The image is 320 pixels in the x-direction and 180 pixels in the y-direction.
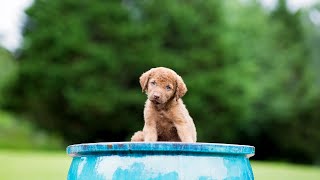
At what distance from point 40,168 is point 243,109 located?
58.8 feet

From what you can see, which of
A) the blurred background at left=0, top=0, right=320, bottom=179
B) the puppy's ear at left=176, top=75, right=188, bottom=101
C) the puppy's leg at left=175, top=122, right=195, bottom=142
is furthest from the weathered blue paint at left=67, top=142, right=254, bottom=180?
the blurred background at left=0, top=0, right=320, bottom=179

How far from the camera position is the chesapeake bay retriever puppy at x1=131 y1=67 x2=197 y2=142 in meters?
3.65

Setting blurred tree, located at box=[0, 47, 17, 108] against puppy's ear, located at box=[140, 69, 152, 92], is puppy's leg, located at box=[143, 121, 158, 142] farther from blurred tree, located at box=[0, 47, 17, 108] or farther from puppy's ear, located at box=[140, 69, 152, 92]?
blurred tree, located at box=[0, 47, 17, 108]

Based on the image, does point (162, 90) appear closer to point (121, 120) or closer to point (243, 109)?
point (121, 120)

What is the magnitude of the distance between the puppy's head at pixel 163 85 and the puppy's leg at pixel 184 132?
0.17 m

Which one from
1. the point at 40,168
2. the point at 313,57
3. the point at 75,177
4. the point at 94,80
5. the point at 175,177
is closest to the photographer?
the point at 175,177

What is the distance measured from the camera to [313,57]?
1503 inches

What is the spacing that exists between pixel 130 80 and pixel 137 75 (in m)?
0.47

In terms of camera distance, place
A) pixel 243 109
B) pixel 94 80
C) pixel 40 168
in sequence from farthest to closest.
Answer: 1. pixel 243 109
2. pixel 94 80
3. pixel 40 168

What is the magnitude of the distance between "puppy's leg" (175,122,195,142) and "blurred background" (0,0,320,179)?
86.5ft

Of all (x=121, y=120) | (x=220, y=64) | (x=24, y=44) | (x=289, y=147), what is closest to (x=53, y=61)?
(x=24, y=44)

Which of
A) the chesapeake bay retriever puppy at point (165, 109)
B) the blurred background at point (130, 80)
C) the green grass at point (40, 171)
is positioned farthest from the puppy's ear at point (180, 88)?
the blurred background at point (130, 80)

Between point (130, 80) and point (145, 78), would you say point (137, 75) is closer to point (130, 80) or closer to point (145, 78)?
point (130, 80)

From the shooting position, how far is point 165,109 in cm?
374
